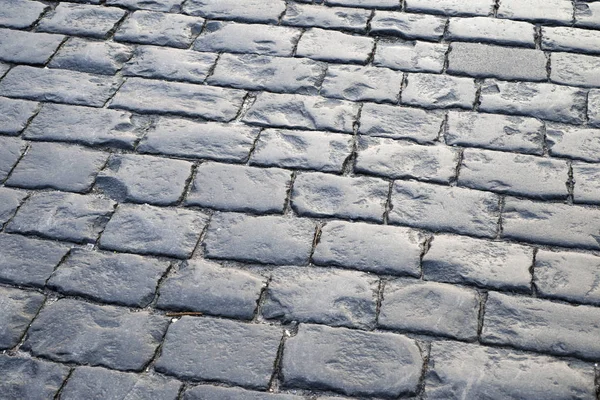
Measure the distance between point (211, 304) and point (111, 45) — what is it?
1943 millimetres

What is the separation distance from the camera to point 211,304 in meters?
3.16

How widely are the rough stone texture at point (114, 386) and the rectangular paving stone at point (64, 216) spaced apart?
Answer: 691 millimetres

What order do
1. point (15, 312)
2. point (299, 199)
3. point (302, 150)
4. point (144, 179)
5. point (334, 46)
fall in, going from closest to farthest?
point (15, 312) < point (299, 199) < point (144, 179) < point (302, 150) < point (334, 46)

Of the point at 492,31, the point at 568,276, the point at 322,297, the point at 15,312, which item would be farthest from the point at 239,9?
the point at 568,276

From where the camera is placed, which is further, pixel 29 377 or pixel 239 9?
pixel 239 9

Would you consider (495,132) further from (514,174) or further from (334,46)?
(334,46)

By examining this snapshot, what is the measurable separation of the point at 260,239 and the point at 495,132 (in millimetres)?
1284

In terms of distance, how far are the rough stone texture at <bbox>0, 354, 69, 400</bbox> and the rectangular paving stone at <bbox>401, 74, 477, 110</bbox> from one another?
2.11 metres

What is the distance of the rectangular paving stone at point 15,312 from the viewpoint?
3051 millimetres

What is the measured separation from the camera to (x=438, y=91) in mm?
4184

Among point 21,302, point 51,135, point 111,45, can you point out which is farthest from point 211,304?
point 111,45

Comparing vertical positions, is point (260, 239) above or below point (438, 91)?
below

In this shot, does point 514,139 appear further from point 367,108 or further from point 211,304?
point 211,304

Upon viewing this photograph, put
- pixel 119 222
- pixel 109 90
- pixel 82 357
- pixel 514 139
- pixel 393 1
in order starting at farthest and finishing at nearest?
pixel 393 1 → pixel 109 90 → pixel 514 139 → pixel 119 222 → pixel 82 357
